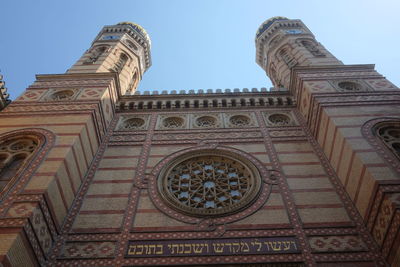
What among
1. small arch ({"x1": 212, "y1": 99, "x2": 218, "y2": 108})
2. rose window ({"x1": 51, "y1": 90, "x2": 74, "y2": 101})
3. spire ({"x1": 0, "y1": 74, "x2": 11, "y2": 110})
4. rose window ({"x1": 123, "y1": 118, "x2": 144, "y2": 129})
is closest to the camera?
spire ({"x1": 0, "y1": 74, "x2": 11, "y2": 110})

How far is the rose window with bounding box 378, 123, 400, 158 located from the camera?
6.78m

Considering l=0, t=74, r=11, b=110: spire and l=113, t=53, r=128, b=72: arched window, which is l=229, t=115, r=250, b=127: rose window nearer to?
l=113, t=53, r=128, b=72: arched window

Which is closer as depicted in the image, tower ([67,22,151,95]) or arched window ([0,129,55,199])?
arched window ([0,129,55,199])

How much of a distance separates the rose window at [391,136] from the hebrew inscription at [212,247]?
2.82 meters

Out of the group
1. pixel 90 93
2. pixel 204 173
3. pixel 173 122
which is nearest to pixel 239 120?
pixel 173 122

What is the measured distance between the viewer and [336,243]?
221 inches

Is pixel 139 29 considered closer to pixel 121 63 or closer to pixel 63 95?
pixel 121 63

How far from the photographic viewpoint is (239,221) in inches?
241

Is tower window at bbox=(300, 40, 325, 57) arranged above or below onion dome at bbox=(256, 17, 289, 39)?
below

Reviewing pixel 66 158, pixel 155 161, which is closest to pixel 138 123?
pixel 155 161

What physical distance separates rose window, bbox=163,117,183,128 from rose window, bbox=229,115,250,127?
1.38 meters

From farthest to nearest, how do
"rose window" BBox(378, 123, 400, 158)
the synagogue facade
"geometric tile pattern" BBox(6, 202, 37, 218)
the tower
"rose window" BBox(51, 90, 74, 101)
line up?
1. the tower
2. "rose window" BBox(51, 90, 74, 101)
3. "rose window" BBox(378, 123, 400, 158)
4. the synagogue facade
5. "geometric tile pattern" BBox(6, 202, 37, 218)

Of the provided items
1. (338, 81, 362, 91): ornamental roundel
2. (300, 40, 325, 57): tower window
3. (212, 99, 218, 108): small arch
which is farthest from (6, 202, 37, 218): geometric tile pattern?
(300, 40, 325, 57): tower window

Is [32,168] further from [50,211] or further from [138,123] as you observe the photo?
[138,123]
